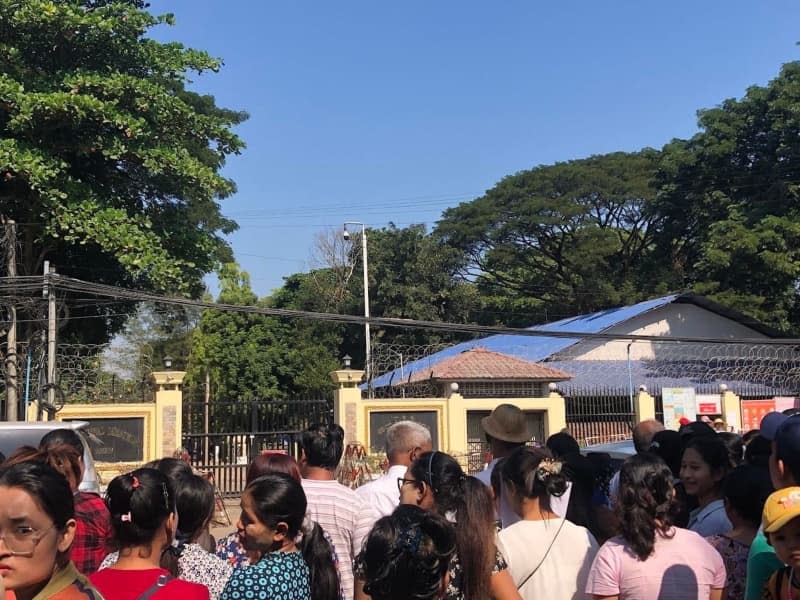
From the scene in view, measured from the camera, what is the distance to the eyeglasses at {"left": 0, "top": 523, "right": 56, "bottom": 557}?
198 cm

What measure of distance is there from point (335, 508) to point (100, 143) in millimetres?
12940

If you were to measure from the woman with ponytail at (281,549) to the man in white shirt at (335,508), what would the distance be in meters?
0.66

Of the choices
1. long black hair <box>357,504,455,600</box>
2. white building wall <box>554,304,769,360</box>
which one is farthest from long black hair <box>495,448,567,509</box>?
white building wall <box>554,304,769,360</box>

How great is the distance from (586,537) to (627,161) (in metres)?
32.2

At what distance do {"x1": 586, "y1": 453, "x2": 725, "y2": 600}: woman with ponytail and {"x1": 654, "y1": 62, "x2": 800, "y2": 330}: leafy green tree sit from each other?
21.8 m

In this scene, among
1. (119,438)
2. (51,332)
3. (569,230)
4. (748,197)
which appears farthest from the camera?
(569,230)

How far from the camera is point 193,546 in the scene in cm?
298

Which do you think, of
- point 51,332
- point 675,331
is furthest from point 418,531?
point 675,331

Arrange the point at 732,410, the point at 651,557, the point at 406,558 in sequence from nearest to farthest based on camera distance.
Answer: the point at 406,558, the point at 651,557, the point at 732,410

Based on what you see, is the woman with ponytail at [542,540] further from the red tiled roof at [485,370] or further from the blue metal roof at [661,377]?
the blue metal roof at [661,377]

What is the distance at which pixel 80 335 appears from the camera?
18.5 meters

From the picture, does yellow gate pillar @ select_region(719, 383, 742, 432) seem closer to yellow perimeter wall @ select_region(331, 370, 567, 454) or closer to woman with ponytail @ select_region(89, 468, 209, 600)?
yellow perimeter wall @ select_region(331, 370, 567, 454)

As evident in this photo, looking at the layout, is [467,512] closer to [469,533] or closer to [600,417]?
[469,533]

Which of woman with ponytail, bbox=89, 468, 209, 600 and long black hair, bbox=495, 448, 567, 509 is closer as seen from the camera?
woman with ponytail, bbox=89, 468, 209, 600
